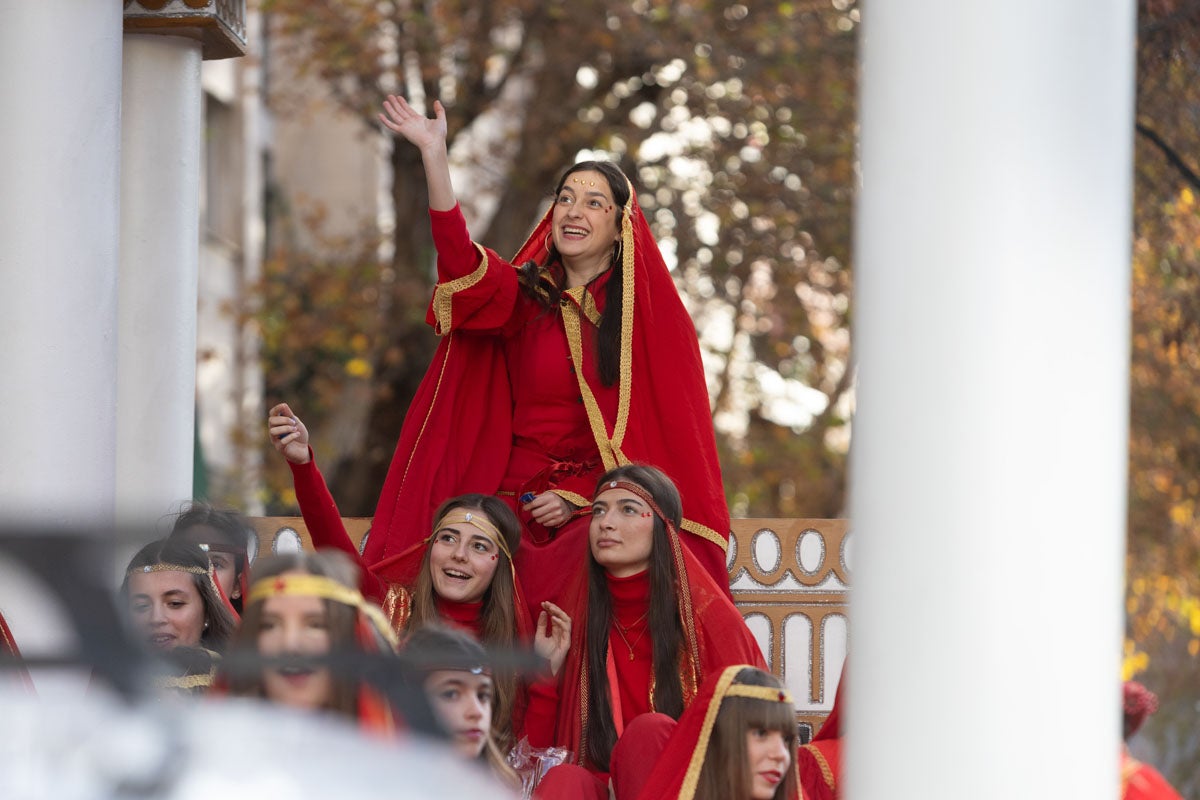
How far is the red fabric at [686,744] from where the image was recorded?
15.7 ft

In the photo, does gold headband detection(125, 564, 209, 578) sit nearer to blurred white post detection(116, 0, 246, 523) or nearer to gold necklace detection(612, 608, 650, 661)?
gold necklace detection(612, 608, 650, 661)

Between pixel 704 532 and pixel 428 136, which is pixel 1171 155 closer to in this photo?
pixel 704 532

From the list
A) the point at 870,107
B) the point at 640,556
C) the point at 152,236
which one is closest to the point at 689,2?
the point at 152,236

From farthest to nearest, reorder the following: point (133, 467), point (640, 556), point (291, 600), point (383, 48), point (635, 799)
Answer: point (383, 48)
point (133, 467)
point (640, 556)
point (635, 799)
point (291, 600)

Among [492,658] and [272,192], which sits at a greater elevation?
[272,192]

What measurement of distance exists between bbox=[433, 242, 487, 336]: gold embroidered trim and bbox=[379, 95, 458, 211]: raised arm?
0.33 meters

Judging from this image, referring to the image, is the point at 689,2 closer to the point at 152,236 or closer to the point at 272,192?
the point at 152,236

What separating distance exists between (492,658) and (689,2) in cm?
1186

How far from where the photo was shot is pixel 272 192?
23.0 meters

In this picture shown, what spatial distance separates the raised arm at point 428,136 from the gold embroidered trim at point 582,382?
2.33 ft

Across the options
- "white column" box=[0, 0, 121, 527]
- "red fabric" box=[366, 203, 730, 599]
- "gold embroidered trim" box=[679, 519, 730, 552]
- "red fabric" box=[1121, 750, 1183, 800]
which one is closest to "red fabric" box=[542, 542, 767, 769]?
"gold embroidered trim" box=[679, 519, 730, 552]

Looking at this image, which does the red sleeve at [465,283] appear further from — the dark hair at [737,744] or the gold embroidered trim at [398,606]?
the dark hair at [737,744]

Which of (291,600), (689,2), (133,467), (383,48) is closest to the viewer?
(291,600)

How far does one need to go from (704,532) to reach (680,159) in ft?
27.0
